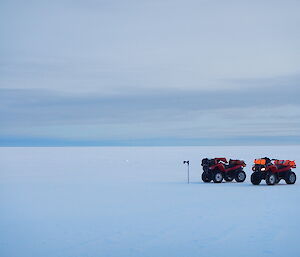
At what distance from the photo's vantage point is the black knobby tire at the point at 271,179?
19656 millimetres

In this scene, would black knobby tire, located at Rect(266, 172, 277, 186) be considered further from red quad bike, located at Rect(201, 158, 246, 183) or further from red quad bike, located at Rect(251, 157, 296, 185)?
red quad bike, located at Rect(201, 158, 246, 183)

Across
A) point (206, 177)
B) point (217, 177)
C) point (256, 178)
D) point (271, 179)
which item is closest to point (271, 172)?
point (271, 179)

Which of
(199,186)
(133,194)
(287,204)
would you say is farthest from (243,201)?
(199,186)

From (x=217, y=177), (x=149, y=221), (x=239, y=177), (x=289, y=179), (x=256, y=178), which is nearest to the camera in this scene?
(x=149, y=221)

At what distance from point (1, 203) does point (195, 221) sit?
19.3 feet

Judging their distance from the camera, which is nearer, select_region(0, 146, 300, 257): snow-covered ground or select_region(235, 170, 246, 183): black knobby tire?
select_region(0, 146, 300, 257): snow-covered ground

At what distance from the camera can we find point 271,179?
19.7 m

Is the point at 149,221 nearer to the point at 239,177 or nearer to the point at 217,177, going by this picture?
the point at 217,177

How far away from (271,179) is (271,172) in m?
0.28

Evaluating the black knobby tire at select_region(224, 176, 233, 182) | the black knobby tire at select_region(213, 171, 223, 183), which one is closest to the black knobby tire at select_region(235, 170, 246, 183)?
the black knobby tire at select_region(224, 176, 233, 182)

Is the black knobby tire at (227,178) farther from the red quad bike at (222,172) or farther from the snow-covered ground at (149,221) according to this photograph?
the snow-covered ground at (149,221)

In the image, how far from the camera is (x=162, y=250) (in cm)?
877

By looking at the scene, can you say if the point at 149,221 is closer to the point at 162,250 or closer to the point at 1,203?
the point at 162,250

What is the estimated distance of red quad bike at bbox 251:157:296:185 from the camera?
19.7 meters
